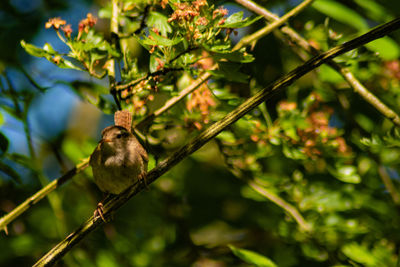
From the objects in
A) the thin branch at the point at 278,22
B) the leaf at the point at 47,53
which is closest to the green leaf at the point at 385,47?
the thin branch at the point at 278,22

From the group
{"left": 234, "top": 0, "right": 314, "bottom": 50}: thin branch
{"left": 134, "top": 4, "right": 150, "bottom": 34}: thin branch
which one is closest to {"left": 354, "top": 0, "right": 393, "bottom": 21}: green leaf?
{"left": 234, "top": 0, "right": 314, "bottom": 50}: thin branch

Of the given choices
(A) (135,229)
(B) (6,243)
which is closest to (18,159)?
(B) (6,243)

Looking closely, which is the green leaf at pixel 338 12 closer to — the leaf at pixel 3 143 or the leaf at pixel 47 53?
the leaf at pixel 47 53

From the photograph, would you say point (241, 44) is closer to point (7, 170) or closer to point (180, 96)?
point (180, 96)

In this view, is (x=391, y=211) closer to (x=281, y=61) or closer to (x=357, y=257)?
(x=357, y=257)

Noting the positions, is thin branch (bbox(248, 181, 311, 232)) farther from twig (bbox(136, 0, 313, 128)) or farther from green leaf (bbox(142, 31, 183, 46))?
green leaf (bbox(142, 31, 183, 46))

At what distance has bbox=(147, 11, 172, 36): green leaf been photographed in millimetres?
1900

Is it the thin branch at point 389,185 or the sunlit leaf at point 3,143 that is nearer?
the sunlit leaf at point 3,143

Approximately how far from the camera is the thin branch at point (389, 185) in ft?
8.25

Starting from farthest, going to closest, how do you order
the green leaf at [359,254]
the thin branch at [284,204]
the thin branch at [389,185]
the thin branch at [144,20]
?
the thin branch at [389,185] < the thin branch at [284,204] < the thin branch at [144,20] < the green leaf at [359,254]

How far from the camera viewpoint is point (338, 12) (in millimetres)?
2439

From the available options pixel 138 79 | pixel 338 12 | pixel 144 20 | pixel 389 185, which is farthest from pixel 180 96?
pixel 389 185

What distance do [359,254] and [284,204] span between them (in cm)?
48

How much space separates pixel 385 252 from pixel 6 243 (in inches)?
83.7
